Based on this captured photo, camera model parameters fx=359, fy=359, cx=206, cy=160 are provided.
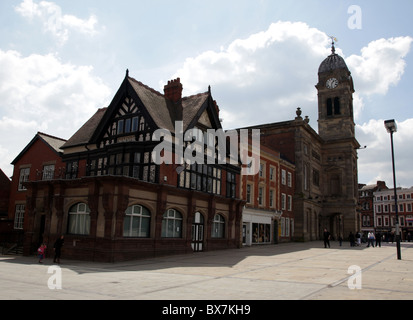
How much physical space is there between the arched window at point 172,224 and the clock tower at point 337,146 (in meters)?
37.9

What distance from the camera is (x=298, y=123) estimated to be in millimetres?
49250

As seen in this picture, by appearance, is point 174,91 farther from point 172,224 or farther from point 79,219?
point 79,219

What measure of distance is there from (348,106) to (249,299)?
5858 centimetres

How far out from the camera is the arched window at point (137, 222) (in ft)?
68.2

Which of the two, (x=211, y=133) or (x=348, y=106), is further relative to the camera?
(x=348, y=106)

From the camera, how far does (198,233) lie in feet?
86.6

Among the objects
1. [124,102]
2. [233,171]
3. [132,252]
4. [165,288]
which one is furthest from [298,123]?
[165,288]

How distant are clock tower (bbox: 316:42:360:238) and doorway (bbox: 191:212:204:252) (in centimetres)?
3509

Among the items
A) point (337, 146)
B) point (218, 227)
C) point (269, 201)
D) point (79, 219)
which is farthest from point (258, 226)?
point (337, 146)

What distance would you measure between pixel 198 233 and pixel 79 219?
8530mm

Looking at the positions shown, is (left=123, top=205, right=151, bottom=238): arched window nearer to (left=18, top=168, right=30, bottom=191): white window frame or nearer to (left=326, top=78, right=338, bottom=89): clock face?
(left=18, top=168, right=30, bottom=191): white window frame

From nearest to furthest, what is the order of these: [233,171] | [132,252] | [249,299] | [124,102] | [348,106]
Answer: [249,299] → [132,252] → [124,102] → [233,171] → [348,106]

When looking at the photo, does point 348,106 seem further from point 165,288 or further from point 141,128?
point 165,288

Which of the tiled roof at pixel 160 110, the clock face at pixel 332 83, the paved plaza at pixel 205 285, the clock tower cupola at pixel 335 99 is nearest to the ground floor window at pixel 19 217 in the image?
the tiled roof at pixel 160 110
